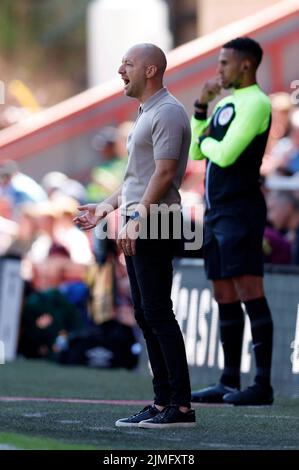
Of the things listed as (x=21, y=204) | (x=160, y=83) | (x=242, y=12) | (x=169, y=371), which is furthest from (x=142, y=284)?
(x=242, y=12)

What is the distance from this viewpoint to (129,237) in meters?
7.79

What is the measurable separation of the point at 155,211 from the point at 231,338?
1990mm

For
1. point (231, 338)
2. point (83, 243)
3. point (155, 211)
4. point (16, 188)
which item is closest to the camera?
point (155, 211)

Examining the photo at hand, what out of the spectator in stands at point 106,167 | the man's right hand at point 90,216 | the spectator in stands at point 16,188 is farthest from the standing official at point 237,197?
the spectator in stands at point 16,188

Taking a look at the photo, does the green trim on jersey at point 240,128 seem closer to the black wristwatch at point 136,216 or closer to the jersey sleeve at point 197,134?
the jersey sleeve at point 197,134

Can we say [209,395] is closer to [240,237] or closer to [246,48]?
[240,237]

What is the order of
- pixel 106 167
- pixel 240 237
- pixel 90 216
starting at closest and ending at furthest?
1. pixel 90 216
2. pixel 240 237
3. pixel 106 167

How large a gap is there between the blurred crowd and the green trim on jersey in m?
2.28

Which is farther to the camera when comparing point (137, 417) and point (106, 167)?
point (106, 167)

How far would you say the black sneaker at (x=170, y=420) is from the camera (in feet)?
25.8

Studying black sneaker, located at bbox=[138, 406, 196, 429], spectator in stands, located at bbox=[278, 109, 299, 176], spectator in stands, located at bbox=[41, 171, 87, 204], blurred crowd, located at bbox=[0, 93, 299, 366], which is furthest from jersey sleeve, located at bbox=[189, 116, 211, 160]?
spectator in stands, located at bbox=[41, 171, 87, 204]

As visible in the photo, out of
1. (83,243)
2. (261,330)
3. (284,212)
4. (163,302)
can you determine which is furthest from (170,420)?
(83,243)

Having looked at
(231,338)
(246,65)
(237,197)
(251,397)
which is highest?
(246,65)

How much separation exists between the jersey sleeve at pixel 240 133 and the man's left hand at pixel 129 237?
148 centimetres
